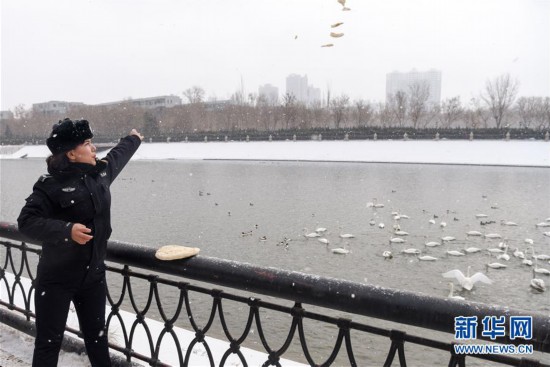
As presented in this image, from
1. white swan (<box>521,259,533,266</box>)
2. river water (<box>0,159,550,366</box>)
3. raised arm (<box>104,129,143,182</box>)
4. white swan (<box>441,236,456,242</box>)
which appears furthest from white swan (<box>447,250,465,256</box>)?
raised arm (<box>104,129,143,182</box>)

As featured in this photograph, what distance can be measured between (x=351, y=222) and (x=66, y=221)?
11.1 meters

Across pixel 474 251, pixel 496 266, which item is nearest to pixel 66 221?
pixel 496 266

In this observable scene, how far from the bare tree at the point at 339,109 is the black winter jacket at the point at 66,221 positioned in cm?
5915

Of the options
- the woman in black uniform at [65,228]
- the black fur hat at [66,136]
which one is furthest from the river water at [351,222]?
the black fur hat at [66,136]

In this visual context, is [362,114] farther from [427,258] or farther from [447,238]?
[427,258]

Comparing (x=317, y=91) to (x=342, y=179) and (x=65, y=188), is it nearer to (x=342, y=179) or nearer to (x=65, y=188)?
(x=342, y=179)

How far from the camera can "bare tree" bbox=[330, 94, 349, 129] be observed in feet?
204

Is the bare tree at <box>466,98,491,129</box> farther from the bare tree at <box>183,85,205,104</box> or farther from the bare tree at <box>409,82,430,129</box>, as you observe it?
the bare tree at <box>183,85,205,104</box>

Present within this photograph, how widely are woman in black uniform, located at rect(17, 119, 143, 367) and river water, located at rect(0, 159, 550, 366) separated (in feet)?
19.4

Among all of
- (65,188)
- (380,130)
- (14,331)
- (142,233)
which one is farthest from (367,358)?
(380,130)

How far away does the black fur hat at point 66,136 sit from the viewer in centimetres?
242

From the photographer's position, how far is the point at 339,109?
2450 inches

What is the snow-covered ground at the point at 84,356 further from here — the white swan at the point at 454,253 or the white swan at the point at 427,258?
the white swan at the point at 454,253
